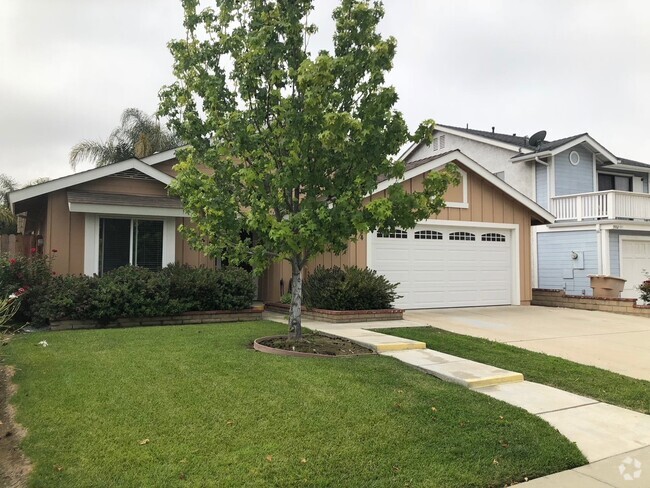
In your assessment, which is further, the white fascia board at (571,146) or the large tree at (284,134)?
the white fascia board at (571,146)

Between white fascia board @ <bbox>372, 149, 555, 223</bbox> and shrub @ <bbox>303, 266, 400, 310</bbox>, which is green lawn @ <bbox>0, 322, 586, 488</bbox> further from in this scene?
white fascia board @ <bbox>372, 149, 555, 223</bbox>

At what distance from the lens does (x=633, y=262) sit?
1944cm

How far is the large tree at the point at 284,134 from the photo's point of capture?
699 centimetres

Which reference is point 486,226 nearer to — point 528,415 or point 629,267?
point 629,267

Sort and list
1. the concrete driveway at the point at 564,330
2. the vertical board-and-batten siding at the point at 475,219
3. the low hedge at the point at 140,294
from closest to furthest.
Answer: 1. the concrete driveway at the point at 564,330
2. the low hedge at the point at 140,294
3. the vertical board-and-batten siding at the point at 475,219

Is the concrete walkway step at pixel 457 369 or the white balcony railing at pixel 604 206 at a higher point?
the white balcony railing at pixel 604 206

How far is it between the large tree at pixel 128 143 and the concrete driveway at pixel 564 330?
16.8m

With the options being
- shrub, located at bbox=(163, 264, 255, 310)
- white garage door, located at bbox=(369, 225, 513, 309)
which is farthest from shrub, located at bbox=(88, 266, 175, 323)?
white garage door, located at bbox=(369, 225, 513, 309)

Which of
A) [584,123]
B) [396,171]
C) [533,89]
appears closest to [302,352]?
[396,171]

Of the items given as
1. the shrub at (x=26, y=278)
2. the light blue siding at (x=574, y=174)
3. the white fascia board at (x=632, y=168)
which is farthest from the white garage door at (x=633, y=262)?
the shrub at (x=26, y=278)

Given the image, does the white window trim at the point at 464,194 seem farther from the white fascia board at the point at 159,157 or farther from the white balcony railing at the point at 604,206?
the white fascia board at the point at 159,157

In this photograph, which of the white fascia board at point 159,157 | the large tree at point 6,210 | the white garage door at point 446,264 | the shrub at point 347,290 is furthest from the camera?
the large tree at point 6,210

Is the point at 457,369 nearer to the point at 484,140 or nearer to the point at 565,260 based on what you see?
the point at 565,260

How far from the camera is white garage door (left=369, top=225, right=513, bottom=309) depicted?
1403cm
